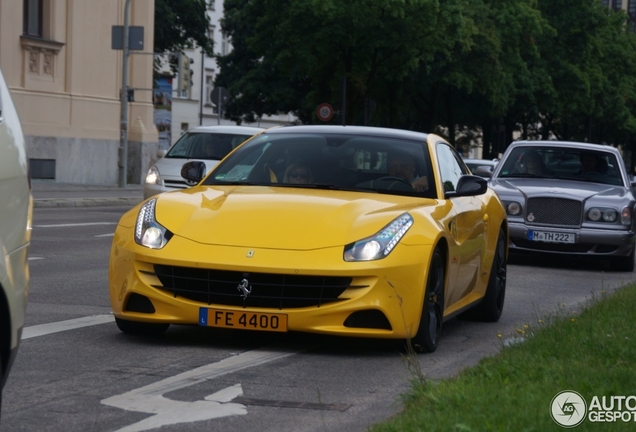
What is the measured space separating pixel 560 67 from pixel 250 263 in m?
64.4

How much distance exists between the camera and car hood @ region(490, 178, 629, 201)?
16234 millimetres

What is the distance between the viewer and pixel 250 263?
7344mm

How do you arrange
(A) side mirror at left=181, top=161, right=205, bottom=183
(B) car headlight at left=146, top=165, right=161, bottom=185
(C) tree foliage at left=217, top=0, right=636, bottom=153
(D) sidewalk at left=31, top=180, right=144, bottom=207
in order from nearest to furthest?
(A) side mirror at left=181, top=161, right=205, bottom=183
(B) car headlight at left=146, top=165, right=161, bottom=185
(D) sidewalk at left=31, top=180, right=144, bottom=207
(C) tree foliage at left=217, top=0, right=636, bottom=153

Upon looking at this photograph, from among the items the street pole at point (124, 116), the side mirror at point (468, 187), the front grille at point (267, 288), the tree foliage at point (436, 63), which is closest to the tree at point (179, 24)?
the tree foliage at point (436, 63)

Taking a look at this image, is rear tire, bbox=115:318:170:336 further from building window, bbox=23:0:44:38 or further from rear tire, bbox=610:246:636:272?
building window, bbox=23:0:44:38

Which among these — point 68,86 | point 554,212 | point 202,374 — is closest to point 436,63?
point 68,86

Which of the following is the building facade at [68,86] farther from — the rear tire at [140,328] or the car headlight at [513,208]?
the rear tire at [140,328]

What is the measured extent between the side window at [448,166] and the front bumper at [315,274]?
59.5 inches

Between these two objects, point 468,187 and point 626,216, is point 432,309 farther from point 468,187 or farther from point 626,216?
point 626,216

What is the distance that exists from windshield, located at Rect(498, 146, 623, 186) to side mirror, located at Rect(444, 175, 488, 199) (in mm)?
8195

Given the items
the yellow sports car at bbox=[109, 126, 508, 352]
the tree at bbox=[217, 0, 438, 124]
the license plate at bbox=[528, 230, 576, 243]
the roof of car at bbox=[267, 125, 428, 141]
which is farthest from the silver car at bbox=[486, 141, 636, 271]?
the tree at bbox=[217, 0, 438, 124]

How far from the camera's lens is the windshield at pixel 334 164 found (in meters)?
8.66

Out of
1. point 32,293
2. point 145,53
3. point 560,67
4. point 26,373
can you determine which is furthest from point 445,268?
point 560,67

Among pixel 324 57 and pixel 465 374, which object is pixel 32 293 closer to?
pixel 465 374
